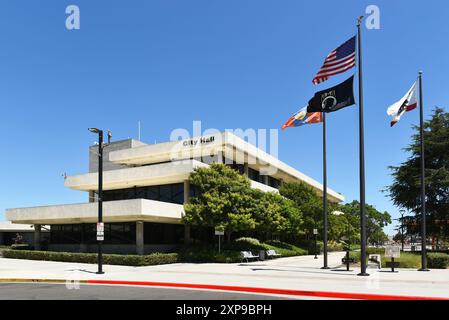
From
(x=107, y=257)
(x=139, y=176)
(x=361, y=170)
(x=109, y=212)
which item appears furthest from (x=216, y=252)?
(x=361, y=170)

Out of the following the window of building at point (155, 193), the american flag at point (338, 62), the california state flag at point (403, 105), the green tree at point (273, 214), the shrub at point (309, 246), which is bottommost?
the shrub at point (309, 246)

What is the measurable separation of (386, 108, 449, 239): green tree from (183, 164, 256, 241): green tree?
570 inches

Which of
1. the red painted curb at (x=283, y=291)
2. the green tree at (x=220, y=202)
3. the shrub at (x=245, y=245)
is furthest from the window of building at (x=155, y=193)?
the red painted curb at (x=283, y=291)

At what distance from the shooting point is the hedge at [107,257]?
30.1 meters

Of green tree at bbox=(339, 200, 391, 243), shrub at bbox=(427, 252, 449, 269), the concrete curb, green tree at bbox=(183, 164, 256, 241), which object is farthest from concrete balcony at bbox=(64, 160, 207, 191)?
green tree at bbox=(339, 200, 391, 243)

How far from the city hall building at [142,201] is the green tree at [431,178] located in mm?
13276

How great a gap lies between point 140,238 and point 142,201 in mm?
4272

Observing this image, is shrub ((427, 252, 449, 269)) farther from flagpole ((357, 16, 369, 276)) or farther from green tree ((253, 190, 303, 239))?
green tree ((253, 190, 303, 239))

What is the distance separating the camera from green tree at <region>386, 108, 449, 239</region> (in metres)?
37.4

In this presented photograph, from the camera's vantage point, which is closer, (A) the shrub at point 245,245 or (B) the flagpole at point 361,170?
(B) the flagpole at point 361,170

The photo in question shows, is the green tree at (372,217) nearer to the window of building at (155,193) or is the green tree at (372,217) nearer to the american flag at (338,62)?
the window of building at (155,193)

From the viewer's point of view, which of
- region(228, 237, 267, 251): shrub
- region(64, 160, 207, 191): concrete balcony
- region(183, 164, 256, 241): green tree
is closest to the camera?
region(183, 164, 256, 241): green tree
